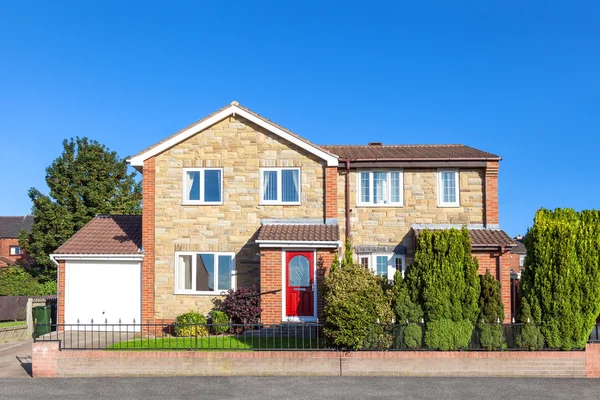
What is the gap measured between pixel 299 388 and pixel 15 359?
8.96m

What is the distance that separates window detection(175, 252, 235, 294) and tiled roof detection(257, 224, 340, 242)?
5.53 feet

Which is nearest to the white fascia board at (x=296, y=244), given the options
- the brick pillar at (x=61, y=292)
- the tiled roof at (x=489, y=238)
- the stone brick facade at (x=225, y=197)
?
the stone brick facade at (x=225, y=197)

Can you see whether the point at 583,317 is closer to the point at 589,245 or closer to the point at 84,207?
the point at 589,245

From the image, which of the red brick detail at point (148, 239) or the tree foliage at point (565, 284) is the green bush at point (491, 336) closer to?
the tree foliage at point (565, 284)

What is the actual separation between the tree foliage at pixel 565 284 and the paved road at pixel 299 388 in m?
1.13

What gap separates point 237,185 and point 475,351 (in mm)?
9216

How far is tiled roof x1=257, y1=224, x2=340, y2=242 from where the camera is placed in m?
17.2

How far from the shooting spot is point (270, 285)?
17.3 meters

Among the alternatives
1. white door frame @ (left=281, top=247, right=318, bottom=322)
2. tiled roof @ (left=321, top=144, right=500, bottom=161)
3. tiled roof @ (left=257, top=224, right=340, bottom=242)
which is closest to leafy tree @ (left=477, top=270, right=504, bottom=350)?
tiled roof @ (left=257, top=224, right=340, bottom=242)

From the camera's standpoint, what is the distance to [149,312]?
1831 centimetres

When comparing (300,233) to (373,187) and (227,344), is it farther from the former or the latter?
(227,344)

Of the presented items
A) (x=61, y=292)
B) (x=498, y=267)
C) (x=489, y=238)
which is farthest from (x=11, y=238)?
(x=498, y=267)

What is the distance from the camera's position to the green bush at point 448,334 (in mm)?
13266

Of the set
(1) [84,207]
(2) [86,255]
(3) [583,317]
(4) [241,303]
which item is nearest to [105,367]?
(4) [241,303]
